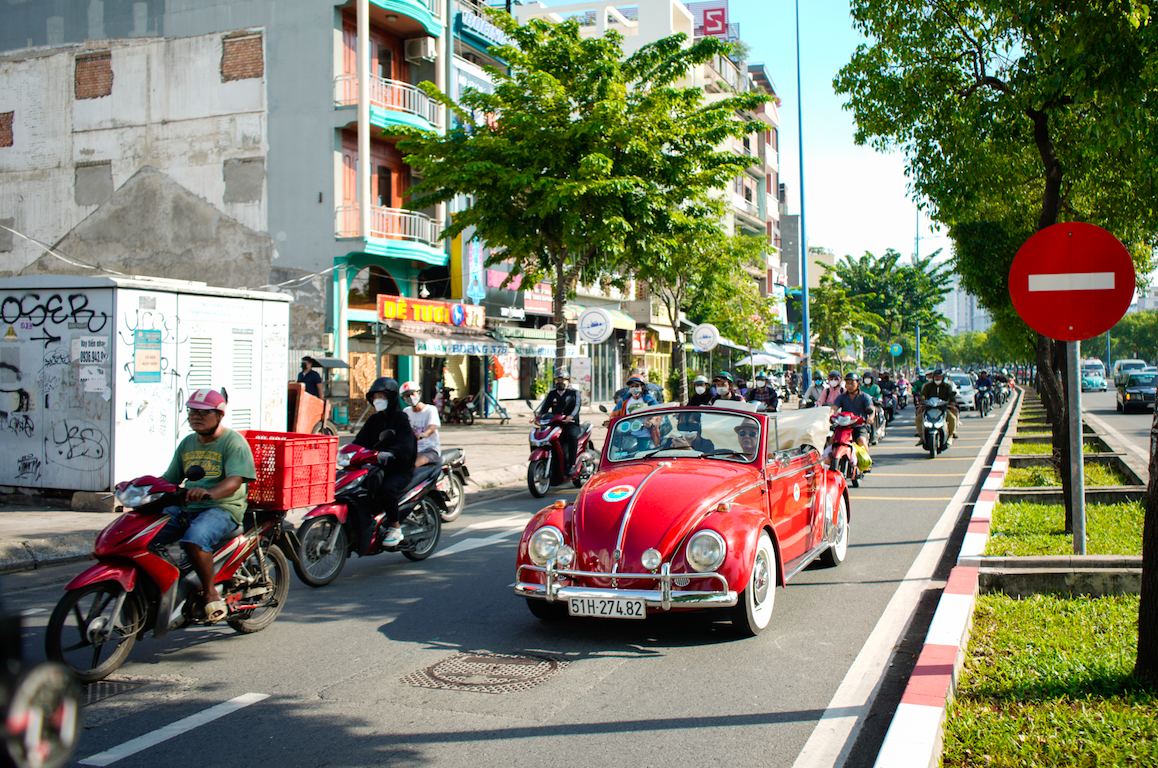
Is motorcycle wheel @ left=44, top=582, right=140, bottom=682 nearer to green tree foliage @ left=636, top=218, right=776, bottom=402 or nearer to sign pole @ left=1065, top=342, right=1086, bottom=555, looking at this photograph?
sign pole @ left=1065, top=342, right=1086, bottom=555

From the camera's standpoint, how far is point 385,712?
15.1 feet

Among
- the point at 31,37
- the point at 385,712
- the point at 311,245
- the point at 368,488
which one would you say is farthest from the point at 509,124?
the point at 31,37

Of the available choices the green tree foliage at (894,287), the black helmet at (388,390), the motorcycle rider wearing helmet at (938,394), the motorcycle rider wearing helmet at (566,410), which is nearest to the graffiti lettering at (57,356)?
the black helmet at (388,390)

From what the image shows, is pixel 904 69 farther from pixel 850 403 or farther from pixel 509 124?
pixel 509 124

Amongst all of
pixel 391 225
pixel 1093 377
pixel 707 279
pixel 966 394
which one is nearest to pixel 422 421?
pixel 391 225

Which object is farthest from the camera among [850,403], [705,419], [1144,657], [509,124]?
[509,124]

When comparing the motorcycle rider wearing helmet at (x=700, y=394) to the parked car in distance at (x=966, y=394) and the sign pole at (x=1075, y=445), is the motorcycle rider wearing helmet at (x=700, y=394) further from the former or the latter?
the parked car in distance at (x=966, y=394)

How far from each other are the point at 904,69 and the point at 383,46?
731 inches

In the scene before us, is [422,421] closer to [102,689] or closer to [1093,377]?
[102,689]

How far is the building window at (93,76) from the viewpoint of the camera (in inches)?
1003

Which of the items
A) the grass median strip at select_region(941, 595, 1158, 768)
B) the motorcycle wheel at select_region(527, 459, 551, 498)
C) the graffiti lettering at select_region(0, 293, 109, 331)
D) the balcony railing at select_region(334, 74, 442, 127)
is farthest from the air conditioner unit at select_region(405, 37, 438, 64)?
the grass median strip at select_region(941, 595, 1158, 768)

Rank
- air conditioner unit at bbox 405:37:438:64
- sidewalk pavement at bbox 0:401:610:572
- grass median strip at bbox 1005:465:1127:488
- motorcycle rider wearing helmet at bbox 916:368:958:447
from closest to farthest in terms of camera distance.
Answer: sidewalk pavement at bbox 0:401:610:572
grass median strip at bbox 1005:465:1127:488
motorcycle rider wearing helmet at bbox 916:368:958:447
air conditioner unit at bbox 405:37:438:64

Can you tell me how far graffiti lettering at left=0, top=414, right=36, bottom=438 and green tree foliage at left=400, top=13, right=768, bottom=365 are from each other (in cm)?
967

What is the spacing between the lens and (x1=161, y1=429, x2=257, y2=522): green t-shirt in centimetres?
574
